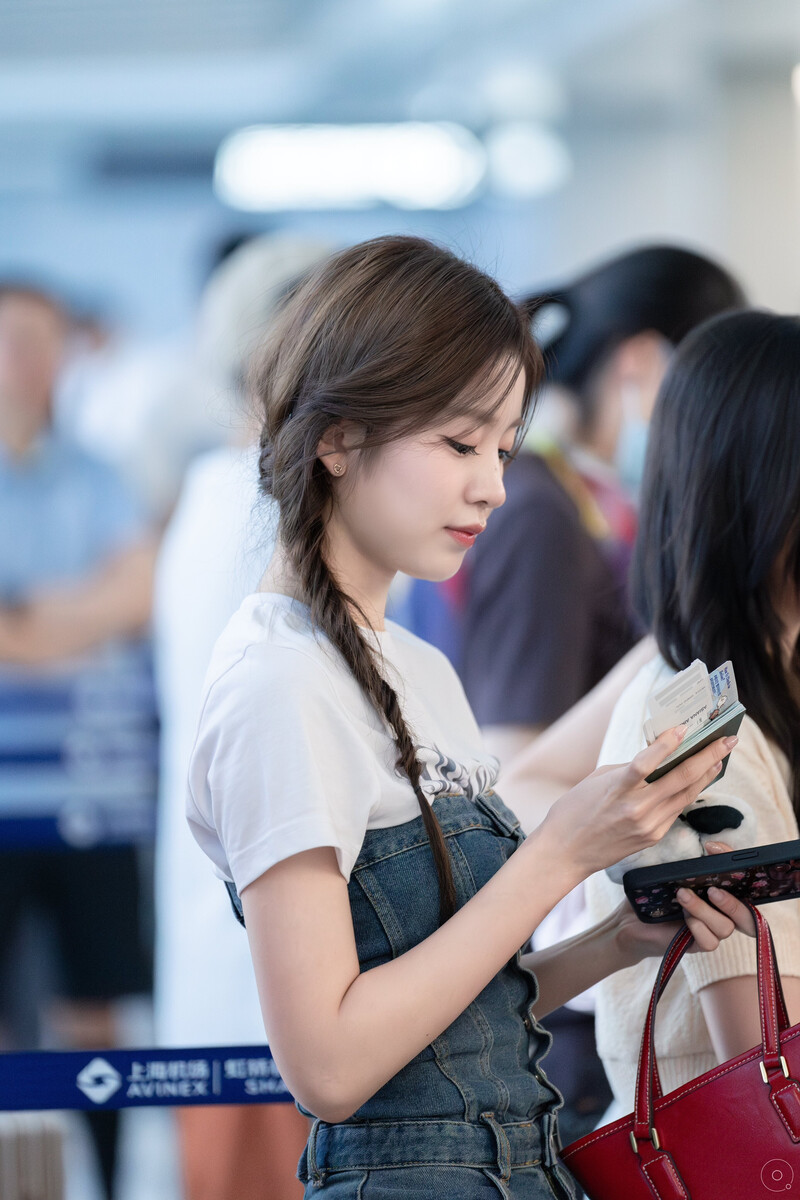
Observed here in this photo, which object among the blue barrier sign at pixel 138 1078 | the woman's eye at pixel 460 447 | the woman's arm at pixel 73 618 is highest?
the woman's arm at pixel 73 618

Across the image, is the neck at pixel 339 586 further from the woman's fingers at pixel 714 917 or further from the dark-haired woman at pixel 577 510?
the dark-haired woman at pixel 577 510

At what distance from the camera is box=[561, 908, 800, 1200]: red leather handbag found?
104cm

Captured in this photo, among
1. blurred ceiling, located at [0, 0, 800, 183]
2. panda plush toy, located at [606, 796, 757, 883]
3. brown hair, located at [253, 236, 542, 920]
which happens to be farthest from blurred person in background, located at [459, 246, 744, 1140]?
blurred ceiling, located at [0, 0, 800, 183]

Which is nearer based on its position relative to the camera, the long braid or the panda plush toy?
the long braid

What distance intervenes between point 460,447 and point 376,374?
3.6 inches

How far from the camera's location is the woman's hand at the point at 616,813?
1001 millimetres

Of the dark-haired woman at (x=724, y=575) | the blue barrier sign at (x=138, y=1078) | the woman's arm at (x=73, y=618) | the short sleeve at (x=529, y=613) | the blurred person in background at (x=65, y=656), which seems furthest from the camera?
the woman's arm at (x=73, y=618)

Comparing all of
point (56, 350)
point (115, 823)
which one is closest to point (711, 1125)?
point (115, 823)

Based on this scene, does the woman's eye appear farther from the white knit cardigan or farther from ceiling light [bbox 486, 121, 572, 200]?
ceiling light [bbox 486, 121, 572, 200]

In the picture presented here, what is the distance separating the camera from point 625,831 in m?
1.01

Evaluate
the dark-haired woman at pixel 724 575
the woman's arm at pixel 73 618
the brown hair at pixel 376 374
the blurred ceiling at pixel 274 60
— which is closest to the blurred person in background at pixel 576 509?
the dark-haired woman at pixel 724 575

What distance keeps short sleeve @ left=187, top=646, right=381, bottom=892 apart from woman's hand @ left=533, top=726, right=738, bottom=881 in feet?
0.50

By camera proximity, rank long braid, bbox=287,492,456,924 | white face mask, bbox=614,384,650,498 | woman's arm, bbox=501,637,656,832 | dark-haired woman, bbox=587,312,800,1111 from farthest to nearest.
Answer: white face mask, bbox=614,384,650,498 → woman's arm, bbox=501,637,656,832 → dark-haired woman, bbox=587,312,800,1111 → long braid, bbox=287,492,456,924

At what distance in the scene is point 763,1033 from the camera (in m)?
1.05
